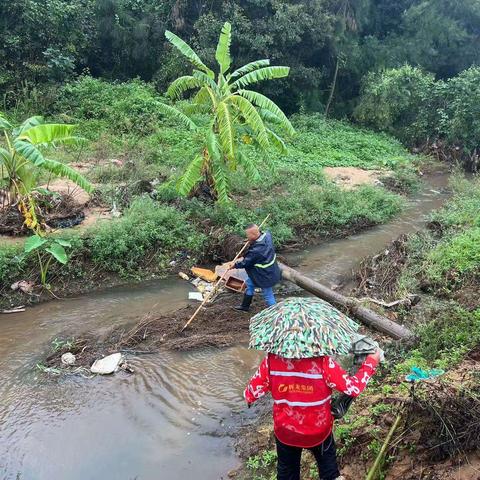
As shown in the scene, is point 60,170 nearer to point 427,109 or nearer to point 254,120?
point 254,120

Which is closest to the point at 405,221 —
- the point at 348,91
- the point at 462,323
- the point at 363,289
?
the point at 363,289

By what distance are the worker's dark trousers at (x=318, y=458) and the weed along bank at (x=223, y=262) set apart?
24 millimetres

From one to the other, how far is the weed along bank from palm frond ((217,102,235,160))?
0.08 metres

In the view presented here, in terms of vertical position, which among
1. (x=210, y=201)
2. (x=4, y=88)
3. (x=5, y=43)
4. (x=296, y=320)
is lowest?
(x=210, y=201)

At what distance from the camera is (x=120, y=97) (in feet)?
58.7

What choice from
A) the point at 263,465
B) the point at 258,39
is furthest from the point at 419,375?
the point at 258,39

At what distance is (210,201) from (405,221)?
18.4 ft

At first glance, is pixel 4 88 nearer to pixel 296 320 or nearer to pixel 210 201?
pixel 210 201

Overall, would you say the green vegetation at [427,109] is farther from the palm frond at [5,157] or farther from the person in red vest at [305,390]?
the person in red vest at [305,390]

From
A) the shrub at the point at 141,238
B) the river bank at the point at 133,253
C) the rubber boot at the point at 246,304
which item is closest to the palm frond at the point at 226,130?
the river bank at the point at 133,253

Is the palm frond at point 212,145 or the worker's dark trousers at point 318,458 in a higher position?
the palm frond at point 212,145

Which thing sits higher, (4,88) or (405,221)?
(4,88)

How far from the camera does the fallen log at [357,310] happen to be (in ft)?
21.9

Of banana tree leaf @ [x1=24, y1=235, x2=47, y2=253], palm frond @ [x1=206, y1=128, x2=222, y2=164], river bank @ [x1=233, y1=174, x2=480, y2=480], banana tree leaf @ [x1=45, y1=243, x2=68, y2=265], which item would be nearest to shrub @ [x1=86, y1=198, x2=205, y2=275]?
banana tree leaf @ [x1=45, y1=243, x2=68, y2=265]
